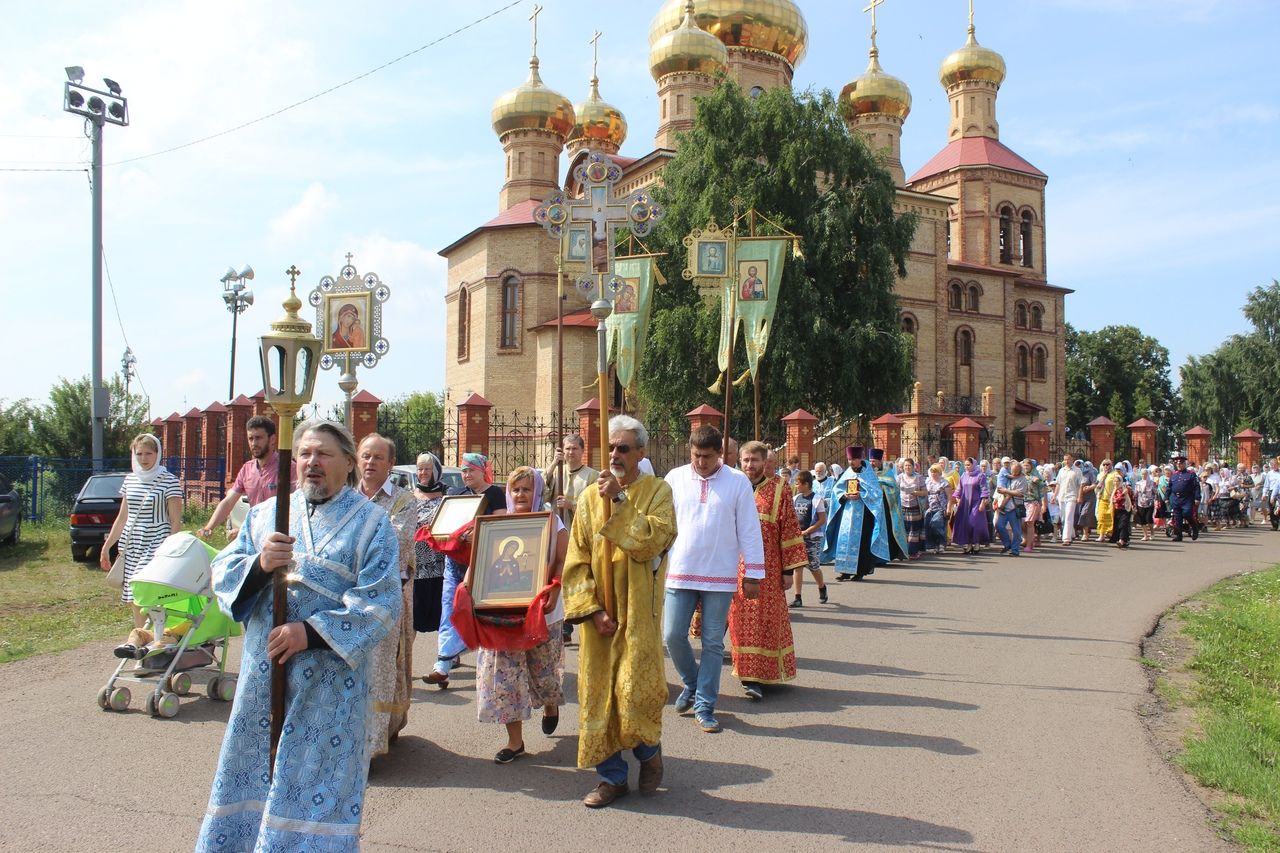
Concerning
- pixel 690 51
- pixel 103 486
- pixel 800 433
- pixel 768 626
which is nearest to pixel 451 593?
pixel 768 626

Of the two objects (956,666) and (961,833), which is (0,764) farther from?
(956,666)

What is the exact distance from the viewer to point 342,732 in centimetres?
344

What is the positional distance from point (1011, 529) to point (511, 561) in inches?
572

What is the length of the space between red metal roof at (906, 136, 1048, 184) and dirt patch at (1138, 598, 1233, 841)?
3920 cm

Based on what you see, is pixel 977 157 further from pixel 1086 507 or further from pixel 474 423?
pixel 474 423

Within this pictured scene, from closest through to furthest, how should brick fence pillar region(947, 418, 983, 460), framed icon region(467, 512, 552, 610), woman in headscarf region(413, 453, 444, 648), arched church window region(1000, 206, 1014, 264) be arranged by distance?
framed icon region(467, 512, 552, 610), woman in headscarf region(413, 453, 444, 648), brick fence pillar region(947, 418, 983, 460), arched church window region(1000, 206, 1014, 264)

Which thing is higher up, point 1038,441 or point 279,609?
point 1038,441

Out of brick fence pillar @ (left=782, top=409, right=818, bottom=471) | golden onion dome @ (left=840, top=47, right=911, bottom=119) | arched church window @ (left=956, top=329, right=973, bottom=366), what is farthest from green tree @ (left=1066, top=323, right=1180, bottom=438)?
brick fence pillar @ (left=782, top=409, right=818, bottom=471)

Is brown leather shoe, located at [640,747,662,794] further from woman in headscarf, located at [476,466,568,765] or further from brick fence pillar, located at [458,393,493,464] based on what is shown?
brick fence pillar, located at [458,393,493,464]

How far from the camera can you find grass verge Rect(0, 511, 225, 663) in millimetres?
9617

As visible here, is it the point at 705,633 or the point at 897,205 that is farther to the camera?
the point at 897,205

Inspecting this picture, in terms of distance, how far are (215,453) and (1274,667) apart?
924 inches

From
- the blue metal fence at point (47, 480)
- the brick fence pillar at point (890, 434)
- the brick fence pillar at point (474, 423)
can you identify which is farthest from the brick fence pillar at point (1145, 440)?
the blue metal fence at point (47, 480)

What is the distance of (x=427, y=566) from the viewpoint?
7652 mm
